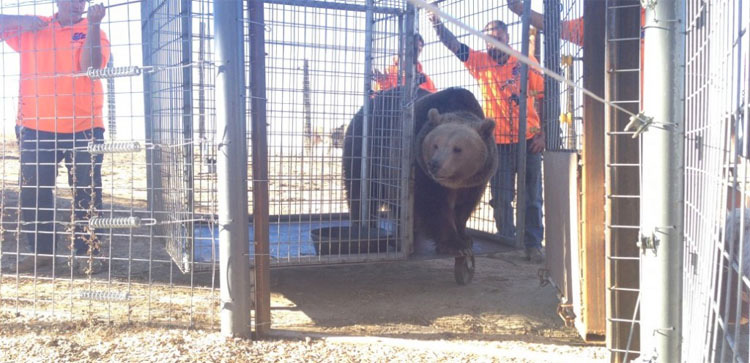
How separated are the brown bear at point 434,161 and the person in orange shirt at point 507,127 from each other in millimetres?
265

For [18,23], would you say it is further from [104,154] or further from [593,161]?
[593,161]

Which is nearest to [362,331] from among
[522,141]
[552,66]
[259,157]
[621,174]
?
[259,157]

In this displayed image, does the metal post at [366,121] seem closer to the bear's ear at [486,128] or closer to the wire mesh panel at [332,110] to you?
the wire mesh panel at [332,110]

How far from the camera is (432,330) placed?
430cm

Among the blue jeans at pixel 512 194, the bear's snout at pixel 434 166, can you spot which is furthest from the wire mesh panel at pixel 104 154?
Result: the blue jeans at pixel 512 194

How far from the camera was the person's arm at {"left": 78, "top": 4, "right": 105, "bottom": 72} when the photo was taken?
4195 millimetres

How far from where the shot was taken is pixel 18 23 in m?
4.68

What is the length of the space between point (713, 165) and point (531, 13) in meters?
4.35

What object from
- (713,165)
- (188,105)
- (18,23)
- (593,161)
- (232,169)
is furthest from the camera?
(18,23)

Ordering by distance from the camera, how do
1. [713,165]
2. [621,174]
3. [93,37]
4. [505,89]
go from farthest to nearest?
[505,89] < [93,37] < [621,174] < [713,165]

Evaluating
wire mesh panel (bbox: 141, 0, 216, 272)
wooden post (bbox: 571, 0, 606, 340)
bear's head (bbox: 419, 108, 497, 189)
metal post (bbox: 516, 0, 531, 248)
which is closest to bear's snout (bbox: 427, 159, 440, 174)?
bear's head (bbox: 419, 108, 497, 189)

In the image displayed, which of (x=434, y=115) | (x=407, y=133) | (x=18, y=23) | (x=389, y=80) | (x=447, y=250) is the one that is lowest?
(x=447, y=250)

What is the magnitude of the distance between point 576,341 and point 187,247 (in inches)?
96.7

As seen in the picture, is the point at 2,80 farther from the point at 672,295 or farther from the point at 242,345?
the point at 672,295
